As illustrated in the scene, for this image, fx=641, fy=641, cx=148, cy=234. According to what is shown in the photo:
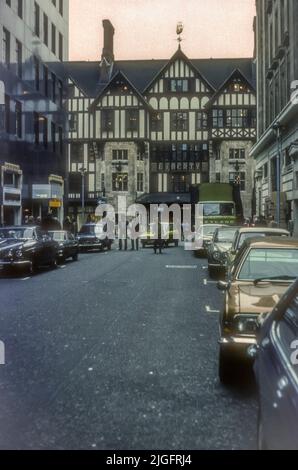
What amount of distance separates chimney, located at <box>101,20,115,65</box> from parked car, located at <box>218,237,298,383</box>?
64.4 m

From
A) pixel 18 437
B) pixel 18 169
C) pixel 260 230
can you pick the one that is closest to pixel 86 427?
pixel 18 437

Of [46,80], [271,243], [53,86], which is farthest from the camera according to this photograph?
[53,86]

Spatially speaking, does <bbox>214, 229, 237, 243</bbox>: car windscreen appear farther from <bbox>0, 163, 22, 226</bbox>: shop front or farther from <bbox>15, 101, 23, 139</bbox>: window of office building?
<bbox>15, 101, 23, 139</bbox>: window of office building

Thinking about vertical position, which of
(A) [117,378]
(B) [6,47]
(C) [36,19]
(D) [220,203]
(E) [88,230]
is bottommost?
(A) [117,378]

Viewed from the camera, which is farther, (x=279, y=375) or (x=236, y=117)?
(x=236, y=117)

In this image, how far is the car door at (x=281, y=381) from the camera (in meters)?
2.56

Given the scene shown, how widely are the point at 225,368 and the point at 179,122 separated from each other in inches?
2206

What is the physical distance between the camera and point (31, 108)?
38219 millimetres

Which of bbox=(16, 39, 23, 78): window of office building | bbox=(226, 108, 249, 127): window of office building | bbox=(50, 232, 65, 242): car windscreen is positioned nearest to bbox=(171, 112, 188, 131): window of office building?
bbox=(226, 108, 249, 127): window of office building

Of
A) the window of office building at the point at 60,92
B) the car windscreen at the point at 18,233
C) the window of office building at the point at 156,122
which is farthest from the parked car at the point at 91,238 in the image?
the window of office building at the point at 156,122

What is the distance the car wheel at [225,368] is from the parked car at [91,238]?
2655 cm

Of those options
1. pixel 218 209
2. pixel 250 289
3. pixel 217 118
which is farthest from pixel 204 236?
pixel 217 118

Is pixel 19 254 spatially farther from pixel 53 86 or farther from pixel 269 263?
pixel 53 86

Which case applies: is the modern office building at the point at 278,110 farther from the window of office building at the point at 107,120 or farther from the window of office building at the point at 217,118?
the window of office building at the point at 107,120
